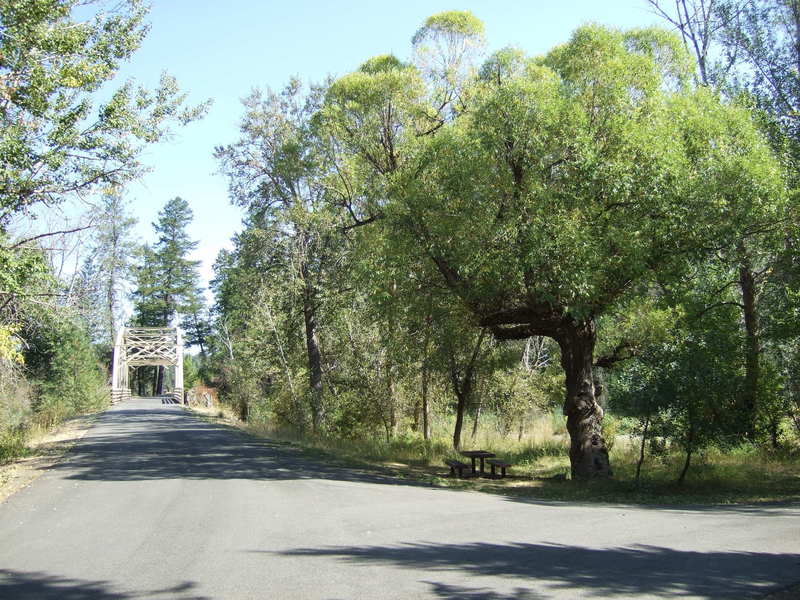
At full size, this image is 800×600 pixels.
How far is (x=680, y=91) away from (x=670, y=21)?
5950mm

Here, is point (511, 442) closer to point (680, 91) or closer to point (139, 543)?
point (680, 91)

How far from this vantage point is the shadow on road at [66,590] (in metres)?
5.24

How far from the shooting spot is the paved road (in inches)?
217

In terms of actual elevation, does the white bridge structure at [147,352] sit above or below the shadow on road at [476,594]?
above

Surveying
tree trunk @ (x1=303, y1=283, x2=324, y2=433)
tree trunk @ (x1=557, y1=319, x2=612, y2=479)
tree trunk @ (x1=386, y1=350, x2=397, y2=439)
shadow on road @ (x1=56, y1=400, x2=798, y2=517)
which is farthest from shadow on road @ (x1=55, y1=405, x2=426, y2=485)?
tree trunk @ (x1=557, y1=319, x2=612, y2=479)

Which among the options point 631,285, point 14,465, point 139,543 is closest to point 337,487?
point 139,543

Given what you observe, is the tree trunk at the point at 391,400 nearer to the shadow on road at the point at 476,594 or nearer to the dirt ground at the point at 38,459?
the dirt ground at the point at 38,459

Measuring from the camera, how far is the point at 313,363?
23.3m

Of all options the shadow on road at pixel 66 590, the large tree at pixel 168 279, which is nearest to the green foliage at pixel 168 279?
the large tree at pixel 168 279

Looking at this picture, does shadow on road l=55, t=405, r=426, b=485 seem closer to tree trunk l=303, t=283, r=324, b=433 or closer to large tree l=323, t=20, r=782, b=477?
tree trunk l=303, t=283, r=324, b=433

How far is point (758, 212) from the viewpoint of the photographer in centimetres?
1216

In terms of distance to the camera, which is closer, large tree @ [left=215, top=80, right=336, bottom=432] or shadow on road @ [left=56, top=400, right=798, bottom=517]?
shadow on road @ [left=56, top=400, right=798, bottom=517]

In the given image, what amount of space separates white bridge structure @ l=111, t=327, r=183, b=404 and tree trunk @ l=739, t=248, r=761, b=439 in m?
46.9

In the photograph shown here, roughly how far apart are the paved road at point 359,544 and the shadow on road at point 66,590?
0.02 meters
